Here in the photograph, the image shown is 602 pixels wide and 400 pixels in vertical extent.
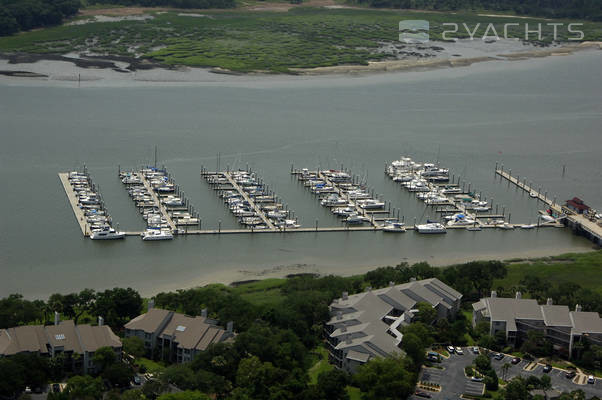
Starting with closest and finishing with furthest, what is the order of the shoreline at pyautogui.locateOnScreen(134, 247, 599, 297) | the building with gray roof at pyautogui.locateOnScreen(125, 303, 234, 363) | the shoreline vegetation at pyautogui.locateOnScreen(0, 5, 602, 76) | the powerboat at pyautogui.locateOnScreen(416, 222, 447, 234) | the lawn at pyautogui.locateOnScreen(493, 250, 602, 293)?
the building with gray roof at pyautogui.locateOnScreen(125, 303, 234, 363)
the shoreline at pyautogui.locateOnScreen(134, 247, 599, 297)
the lawn at pyautogui.locateOnScreen(493, 250, 602, 293)
the powerboat at pyautogui.locateOnScreen(416, 222, 447, 234)
the shoreline vegetation at pyautogui.locateOnScreen(0, 5, 602, 76)

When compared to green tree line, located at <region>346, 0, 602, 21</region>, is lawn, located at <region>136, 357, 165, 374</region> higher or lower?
lower

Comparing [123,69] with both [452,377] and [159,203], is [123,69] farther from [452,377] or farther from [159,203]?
[452,377]

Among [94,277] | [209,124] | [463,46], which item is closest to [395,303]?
[94,277]

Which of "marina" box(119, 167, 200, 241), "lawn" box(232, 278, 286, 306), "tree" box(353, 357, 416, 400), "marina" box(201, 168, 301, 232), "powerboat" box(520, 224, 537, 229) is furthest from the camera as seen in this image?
"powerboat" box(520, 224, 537, 229)

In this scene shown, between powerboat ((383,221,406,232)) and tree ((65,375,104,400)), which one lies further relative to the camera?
powerboat ((383,221,406,232))

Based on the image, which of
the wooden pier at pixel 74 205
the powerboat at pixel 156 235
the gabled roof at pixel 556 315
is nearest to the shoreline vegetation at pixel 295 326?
the gabled roof at pixel 556 315

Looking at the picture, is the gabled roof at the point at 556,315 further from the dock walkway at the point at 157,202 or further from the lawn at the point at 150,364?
the dock walkway at the point at 157,202

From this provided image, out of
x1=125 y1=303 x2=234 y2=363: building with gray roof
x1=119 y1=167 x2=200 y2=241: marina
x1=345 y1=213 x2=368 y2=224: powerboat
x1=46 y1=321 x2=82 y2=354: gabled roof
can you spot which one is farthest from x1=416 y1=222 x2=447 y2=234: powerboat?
x1=46 y1=321 x2=82 y2=354: gabled roof

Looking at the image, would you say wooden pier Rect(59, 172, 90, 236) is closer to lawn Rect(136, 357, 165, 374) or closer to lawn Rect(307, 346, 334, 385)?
lawn Rect(136, 357, 165, 374)
